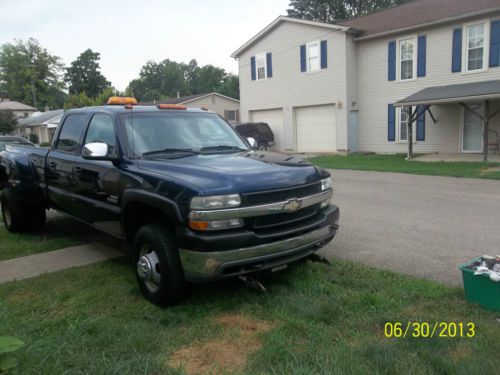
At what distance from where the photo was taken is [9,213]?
7066 mm

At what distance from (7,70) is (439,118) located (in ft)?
266

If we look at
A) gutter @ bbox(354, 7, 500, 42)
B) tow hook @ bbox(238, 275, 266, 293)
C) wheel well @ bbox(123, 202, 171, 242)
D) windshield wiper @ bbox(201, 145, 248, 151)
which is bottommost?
tow hook @ bbox(238, 275, 266, 293)

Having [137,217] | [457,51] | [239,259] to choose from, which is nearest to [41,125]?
[457,51]

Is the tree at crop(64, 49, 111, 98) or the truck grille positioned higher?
the tree at crop(64, 49, 111, 98)

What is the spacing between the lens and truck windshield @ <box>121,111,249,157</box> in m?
4.77

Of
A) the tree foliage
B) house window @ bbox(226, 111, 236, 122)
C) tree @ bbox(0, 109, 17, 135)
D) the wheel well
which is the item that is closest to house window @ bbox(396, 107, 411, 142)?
the wheel well

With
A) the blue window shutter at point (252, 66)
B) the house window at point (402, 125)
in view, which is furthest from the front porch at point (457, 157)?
the blue window shutter at point (252, 66)

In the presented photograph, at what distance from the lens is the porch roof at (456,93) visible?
51.2 feet

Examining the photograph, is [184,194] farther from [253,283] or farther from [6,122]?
[6,122]

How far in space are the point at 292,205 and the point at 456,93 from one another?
1534cm

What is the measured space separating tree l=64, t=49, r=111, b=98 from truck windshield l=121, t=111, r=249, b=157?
247ft

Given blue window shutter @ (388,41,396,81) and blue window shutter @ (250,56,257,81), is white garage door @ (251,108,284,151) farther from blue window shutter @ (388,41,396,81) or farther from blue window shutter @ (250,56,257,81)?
blue window shutter @ (388,41,396,81)

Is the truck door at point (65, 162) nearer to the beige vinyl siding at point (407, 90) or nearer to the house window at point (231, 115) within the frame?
the beige vinyl siding at point (407, 90)
